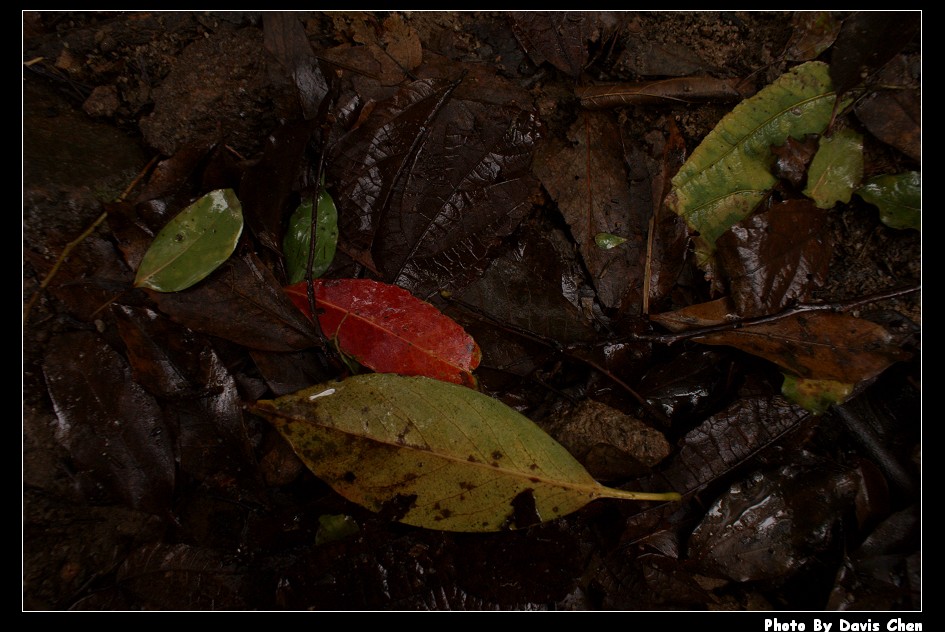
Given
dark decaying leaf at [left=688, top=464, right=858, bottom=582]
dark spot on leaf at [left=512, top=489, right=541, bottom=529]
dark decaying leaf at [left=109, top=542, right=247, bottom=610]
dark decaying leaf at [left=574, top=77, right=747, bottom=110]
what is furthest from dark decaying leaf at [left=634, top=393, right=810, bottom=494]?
dark decaying leaf at [left=109, top=542, right=247, bottom=610]

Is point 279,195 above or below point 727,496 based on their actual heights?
above

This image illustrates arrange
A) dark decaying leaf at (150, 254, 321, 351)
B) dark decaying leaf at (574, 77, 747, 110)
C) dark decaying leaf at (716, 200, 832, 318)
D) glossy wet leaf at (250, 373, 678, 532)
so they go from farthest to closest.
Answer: dark decaying leaf at (574, 77, 747, 110) < dark decaying leaf at (716, 200, 832, 318) < dark decaying leaf at (150, 254, 321, 351) < glossy wet leaf at (250, 373, 678, 532)

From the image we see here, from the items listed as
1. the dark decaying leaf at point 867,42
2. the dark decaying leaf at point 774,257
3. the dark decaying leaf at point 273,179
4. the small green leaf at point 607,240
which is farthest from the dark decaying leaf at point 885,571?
the dark decaying leaf at point 273,179

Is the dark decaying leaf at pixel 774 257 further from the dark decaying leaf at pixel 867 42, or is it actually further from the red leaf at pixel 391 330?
the red leaf at pixel 391 330

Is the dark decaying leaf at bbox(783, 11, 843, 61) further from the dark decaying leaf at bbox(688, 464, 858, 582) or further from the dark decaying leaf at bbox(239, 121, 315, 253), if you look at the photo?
the dark decaying leaf at bbox(239, 121, 315, 253)

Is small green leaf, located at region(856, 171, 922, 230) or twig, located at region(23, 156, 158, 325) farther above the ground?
small green leaf, located at region(856, 171, 922, 230)

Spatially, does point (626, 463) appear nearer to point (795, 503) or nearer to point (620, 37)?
point (795, 503)

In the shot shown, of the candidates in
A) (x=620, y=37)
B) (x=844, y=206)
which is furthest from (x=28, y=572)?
(x=844, y=206)
